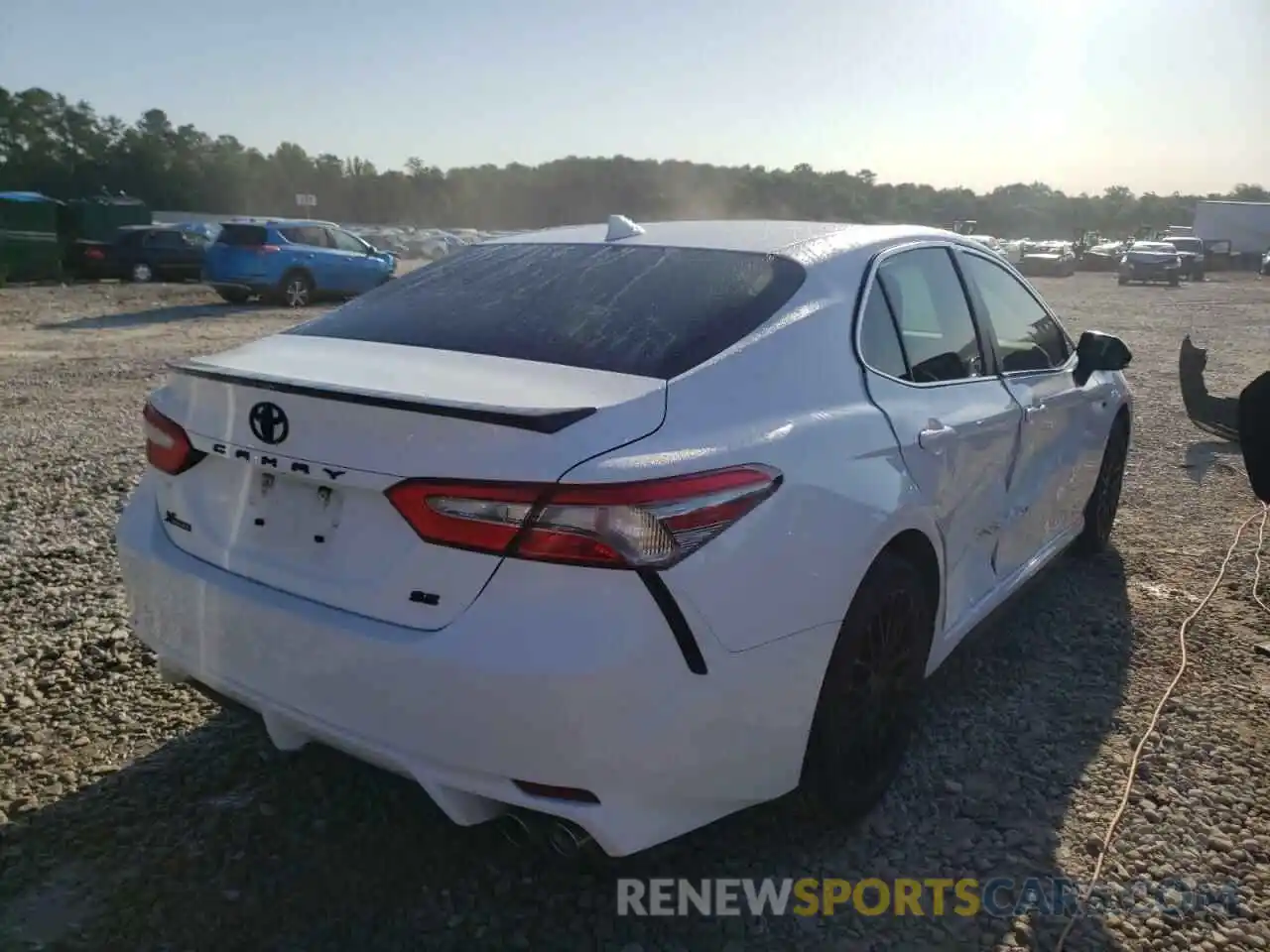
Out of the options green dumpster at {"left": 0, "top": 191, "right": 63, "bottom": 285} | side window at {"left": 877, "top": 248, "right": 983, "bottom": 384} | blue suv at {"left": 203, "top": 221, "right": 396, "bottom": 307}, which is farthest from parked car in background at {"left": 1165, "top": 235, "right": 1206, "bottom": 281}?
side window at {"left": 877, "top": 248, "right": 983, "bottom": 384}

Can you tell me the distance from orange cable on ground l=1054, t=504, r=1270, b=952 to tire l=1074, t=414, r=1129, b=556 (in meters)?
0.54

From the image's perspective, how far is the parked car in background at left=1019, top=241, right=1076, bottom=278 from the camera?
134 ft

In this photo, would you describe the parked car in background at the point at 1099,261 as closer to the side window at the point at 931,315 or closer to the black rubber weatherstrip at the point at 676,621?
the side window at the point at 931,315

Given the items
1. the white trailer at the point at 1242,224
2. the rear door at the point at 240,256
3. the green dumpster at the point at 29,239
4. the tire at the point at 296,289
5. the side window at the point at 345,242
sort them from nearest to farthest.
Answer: the rear door at the point at 240,256
the tire at the point at 296,289
the side window at the point at 345,242
the green dumpster at the point at 29,239
the white trailer at the point at 1242,224

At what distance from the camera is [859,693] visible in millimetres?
2639

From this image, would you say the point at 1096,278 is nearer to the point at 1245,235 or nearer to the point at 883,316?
the point at 1245,235

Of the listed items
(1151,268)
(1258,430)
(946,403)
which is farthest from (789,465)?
(1151,268)

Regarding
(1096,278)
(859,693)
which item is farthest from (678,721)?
(1096,278)

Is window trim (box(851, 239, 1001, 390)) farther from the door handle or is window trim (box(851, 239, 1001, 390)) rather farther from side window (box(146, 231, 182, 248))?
side window (box(146, 231, 182, 248))

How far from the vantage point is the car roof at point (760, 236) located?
118 inches

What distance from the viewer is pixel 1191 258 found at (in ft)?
141

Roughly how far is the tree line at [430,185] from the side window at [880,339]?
4165 cm

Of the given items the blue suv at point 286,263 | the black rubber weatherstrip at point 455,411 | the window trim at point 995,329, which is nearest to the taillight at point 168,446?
the black rubber weatherstrip at point 455,411

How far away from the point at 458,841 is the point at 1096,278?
144 feet
